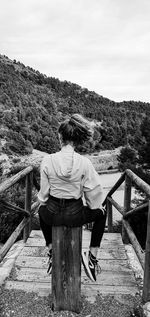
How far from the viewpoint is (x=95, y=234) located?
2428 millimetres

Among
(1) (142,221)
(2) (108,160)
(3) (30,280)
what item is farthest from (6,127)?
(3) (30,280)

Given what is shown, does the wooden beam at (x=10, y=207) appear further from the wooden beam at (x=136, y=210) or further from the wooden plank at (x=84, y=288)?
the wooden beam at (x=136, y=210)

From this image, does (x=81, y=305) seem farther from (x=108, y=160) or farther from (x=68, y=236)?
(x=108, y=160)

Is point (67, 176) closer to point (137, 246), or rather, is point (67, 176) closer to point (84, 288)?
point (84, 288)

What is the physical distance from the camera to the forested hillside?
2020 cm

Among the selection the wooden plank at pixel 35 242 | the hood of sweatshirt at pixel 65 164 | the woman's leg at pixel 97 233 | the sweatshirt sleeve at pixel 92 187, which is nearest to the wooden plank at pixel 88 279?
the woman's leg at pixel 97 233

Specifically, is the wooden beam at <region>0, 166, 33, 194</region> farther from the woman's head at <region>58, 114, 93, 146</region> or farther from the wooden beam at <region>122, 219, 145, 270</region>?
the wooden beam at <region>122, 219, 145, 270</region>

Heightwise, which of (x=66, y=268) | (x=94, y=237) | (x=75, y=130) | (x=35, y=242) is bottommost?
(x=35, y=242)

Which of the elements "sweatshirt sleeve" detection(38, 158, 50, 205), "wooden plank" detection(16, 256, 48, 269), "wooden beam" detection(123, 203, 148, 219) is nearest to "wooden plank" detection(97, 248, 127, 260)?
"wooden beam" detection(123, 203, 148, 219)

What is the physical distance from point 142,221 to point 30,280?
533cm

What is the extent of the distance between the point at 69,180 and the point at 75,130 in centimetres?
36

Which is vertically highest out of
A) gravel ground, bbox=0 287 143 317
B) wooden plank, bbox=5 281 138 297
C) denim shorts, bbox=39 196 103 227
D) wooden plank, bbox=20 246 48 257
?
denim shorts, bbox=39 196 103 227

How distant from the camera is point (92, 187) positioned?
2.21m

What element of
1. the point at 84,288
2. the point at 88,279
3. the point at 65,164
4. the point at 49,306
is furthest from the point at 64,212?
the point at 88,279
